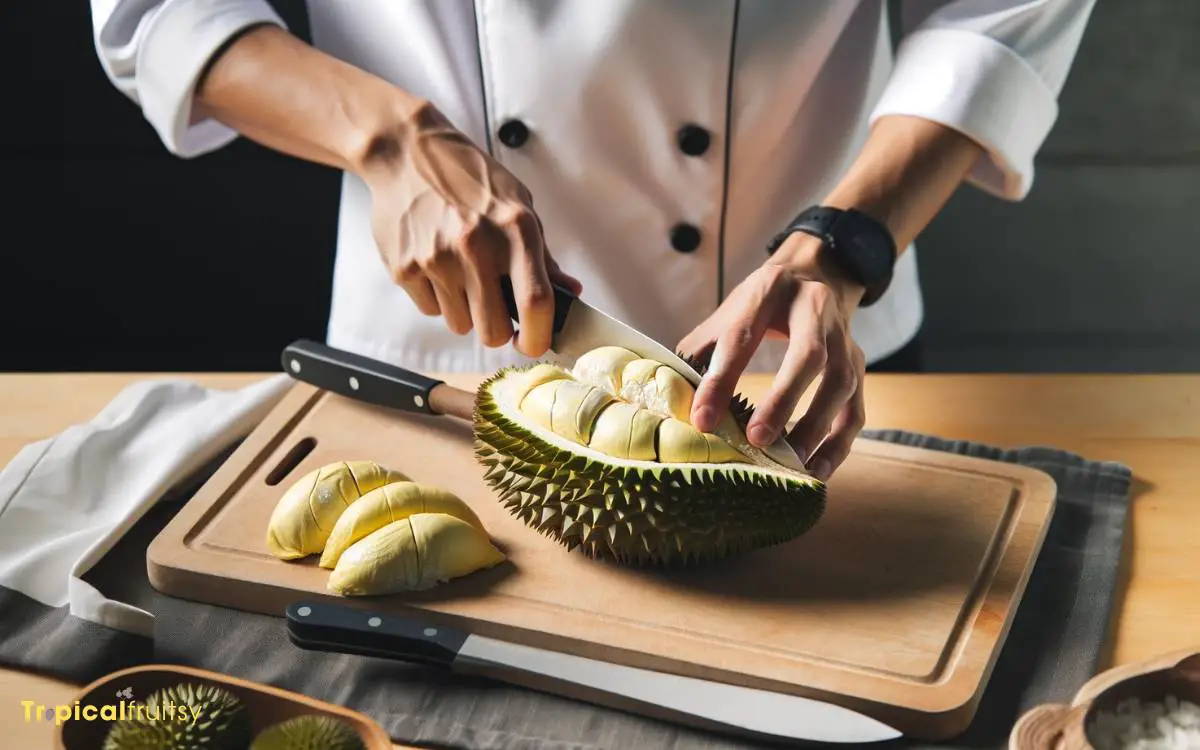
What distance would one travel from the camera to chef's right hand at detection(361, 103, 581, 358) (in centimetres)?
126

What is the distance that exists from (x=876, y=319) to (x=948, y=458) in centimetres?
33

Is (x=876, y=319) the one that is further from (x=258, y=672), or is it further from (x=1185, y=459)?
(x=258, y=672)

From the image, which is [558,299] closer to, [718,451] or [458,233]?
[458,233]

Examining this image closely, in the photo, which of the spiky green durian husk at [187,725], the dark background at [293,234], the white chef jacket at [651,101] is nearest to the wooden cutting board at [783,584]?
the spiky green durian husk at [187,725]

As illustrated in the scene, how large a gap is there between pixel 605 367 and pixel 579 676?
1.01 ft

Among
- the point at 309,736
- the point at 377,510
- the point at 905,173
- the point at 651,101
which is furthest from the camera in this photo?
the point at 651,101

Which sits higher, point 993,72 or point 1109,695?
point 993,72

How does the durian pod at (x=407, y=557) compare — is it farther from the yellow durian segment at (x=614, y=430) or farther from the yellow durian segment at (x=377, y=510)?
the yellow durian segment at (x=614, y=430)

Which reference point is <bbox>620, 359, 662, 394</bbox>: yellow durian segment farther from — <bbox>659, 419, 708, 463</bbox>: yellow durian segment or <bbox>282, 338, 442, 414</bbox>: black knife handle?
<bbox>282, 338, 442, 414</bbox>: black knife handle

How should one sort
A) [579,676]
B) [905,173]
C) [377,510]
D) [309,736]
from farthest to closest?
[905,173] < [377,510] < [579,676] < [309,736]

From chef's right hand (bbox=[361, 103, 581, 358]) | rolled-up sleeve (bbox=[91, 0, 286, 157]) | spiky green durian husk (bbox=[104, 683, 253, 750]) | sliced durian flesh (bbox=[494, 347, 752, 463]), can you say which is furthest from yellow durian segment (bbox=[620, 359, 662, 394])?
rolled-up sleeve (bbox=[91, 0, 286, 157])

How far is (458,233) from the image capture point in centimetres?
127

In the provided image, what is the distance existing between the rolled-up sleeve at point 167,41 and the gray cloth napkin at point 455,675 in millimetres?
526

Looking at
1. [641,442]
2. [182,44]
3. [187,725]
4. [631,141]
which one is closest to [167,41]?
[182,44]
